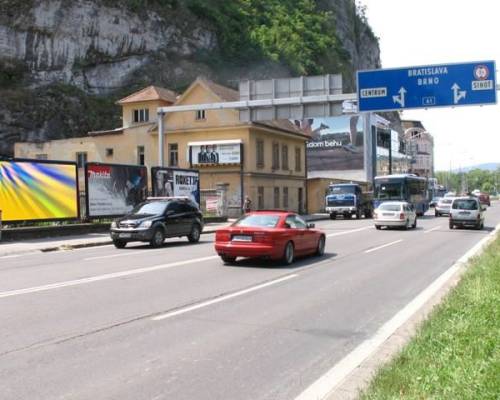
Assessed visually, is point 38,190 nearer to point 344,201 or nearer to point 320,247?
point 320,247

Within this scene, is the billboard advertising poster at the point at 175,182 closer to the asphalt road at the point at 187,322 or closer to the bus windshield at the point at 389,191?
the bus windshield at the point at 389,191

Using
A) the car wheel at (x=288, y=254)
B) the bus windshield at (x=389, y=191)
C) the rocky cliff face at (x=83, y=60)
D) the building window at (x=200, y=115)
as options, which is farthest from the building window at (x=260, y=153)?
the car wheel at (x=288, y=254)

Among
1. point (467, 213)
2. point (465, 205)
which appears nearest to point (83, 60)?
point (465, 205)

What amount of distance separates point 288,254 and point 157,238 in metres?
6.85

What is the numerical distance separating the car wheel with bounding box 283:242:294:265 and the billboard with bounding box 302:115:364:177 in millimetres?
70808

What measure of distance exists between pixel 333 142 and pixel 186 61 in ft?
83.0

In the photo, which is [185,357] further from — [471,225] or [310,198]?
[310,198]

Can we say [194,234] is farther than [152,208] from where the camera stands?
Yes

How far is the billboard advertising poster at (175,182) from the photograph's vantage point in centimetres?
3216

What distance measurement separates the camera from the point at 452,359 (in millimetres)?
5406

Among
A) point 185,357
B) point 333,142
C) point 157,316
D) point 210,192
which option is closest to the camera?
point 185,357

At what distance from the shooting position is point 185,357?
633cm

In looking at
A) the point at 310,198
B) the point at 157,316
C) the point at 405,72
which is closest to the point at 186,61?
the point at 310,198

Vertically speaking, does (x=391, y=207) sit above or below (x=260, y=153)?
below
